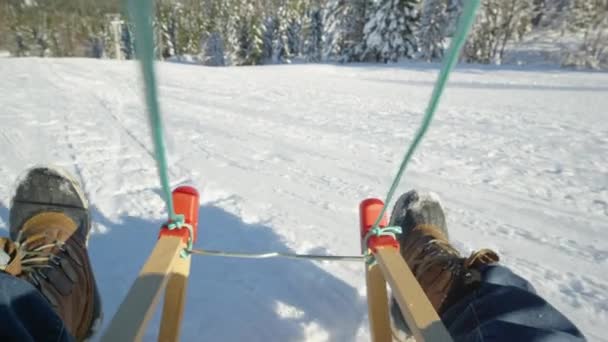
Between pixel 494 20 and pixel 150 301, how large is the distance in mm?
20086

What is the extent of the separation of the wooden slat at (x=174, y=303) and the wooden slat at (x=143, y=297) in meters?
0.06

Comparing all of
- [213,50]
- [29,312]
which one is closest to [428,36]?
[29,312]

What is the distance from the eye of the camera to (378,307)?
1096 mm

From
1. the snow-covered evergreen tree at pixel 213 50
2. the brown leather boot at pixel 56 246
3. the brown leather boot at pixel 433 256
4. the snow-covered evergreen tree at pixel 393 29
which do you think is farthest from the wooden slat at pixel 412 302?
the snow-covered evergreen tree at pixel 213 50

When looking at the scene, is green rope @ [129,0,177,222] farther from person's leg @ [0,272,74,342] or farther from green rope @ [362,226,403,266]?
green rope @ [362,226,403,266]

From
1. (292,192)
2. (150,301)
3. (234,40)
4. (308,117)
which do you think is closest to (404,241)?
(292,192)

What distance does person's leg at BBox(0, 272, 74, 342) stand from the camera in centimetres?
73

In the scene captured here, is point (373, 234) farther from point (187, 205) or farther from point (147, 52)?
point (147, 52)

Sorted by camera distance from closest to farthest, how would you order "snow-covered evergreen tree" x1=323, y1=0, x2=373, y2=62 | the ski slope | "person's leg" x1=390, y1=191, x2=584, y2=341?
"person's leg" x1=390, y1=191, x2=584, y2=341
the ski slope
"snow-covered evergreen tree" x1=323, y1=0, x2=373, y2=62

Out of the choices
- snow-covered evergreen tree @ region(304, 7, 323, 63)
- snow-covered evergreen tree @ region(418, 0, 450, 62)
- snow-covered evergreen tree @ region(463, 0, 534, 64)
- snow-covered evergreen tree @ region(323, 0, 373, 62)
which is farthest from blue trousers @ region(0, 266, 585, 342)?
snow-covered evergreen tree @ region(304, 7, 323, 63)

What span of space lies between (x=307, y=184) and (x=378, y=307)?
4.66 ft

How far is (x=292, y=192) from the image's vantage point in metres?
2.34

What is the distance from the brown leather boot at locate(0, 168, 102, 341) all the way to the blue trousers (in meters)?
0.23

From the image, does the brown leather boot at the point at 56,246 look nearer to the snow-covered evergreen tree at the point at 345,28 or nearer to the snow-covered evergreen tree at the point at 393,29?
the snow-covered evergreen tree at the point at 393,29
